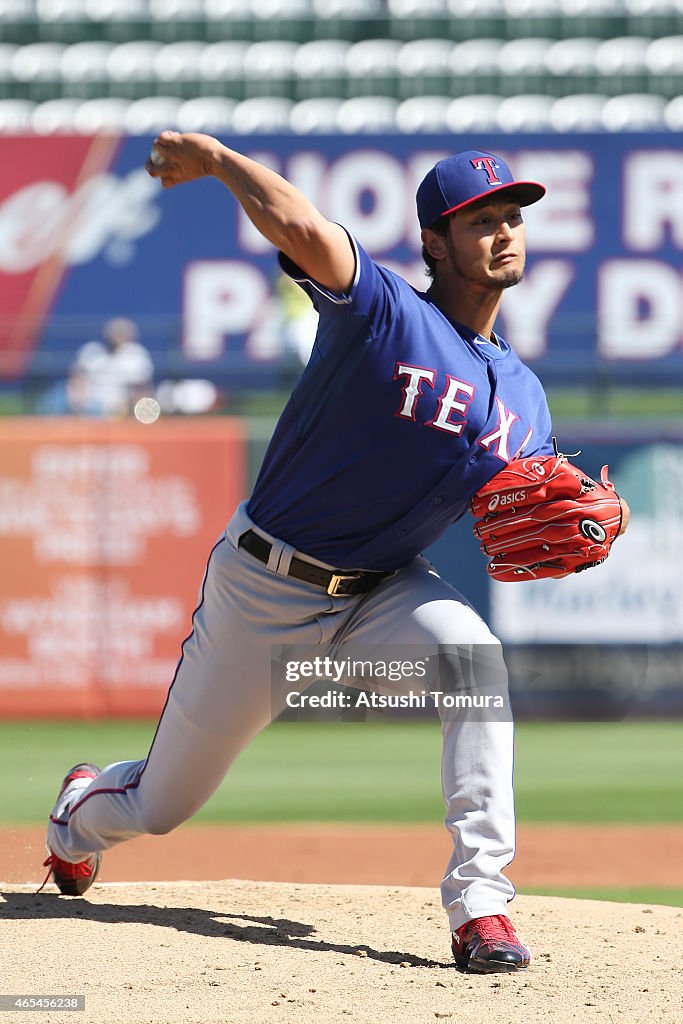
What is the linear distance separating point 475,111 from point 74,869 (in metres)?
13.7

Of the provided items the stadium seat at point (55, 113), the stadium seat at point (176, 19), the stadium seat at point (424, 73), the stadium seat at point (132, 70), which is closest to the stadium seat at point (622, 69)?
the stadium seat at point (424, 73)

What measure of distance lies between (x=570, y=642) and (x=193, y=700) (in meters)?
6.03

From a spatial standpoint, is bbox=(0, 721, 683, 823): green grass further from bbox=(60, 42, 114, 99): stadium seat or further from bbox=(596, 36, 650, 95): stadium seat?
bbox=(60, 42, 114, 99): stadium seat

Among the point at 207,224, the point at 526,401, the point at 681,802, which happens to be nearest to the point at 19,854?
the point at 526,401

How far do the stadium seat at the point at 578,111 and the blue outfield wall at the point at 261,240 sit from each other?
279 centimetres

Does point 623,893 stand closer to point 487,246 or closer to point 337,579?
point 337,579

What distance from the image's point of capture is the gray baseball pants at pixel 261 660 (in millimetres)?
3227

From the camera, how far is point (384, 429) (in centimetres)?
326

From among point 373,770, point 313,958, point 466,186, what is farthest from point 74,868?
point 373,770

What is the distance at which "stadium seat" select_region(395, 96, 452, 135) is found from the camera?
16234 millimetres

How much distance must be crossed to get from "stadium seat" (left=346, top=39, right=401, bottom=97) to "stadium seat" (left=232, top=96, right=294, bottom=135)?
0.79 m

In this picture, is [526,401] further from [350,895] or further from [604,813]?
[604,813]

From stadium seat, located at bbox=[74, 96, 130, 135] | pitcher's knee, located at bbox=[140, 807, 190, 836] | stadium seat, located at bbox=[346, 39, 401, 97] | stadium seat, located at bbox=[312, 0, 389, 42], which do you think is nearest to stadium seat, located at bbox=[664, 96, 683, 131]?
stadium seat, located at bbox=[346, 39, 401, 97]

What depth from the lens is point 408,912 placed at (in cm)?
394
